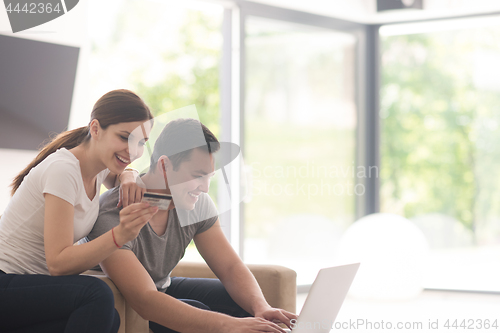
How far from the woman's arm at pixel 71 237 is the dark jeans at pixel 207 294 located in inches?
17.8

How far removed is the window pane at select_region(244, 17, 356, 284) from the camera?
3484 mm

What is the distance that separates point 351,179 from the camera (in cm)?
387

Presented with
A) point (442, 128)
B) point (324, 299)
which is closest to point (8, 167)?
point (324, 299)

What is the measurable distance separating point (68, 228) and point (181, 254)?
1.48 ft

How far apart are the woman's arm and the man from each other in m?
0.12

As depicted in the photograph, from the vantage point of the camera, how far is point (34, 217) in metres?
1.38

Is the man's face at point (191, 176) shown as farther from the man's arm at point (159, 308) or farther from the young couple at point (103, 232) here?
the man's arm at point (159, 308)

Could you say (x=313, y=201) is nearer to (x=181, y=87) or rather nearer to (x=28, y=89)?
(x=28, y=89)

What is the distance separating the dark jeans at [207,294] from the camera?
1675 mm

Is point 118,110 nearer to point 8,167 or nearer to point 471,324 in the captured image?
point 8,167

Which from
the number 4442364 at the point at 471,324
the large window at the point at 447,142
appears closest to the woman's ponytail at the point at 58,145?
the number 4442364 at the point at 471,324

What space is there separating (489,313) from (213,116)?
362 centimetres

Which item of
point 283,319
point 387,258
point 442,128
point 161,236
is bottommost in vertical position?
point 387,258

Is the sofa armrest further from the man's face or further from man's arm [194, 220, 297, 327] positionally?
the man's face
